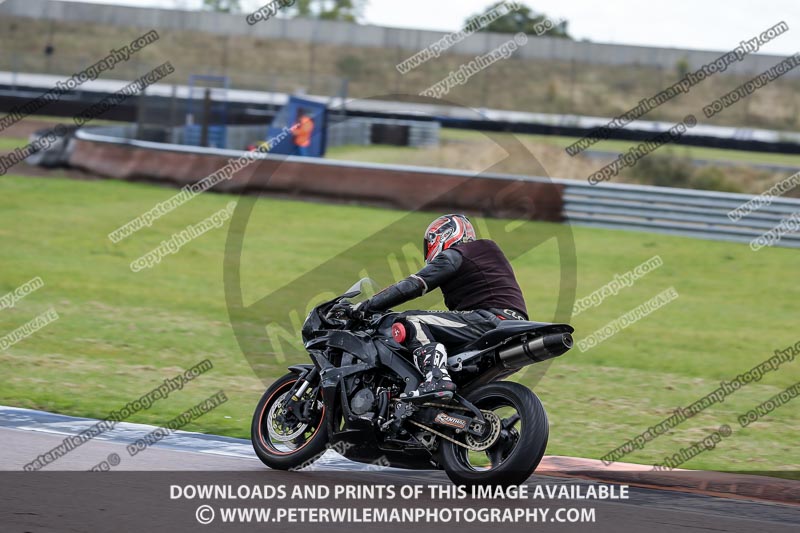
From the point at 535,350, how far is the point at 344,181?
684 inches

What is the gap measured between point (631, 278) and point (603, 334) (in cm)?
412

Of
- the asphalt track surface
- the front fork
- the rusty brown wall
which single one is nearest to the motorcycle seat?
the asphalt track surface

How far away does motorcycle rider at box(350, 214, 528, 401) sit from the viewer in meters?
7.11

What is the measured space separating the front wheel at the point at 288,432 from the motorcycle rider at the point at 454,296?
757mm

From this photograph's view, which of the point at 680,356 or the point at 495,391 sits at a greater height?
the point at 495,391

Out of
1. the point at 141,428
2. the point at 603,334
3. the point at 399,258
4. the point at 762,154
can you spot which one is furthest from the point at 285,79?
the point at 141,428

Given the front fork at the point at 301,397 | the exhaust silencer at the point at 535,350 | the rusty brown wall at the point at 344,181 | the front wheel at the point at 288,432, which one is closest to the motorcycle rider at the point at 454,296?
the exhaust silencer at the point at 535,350

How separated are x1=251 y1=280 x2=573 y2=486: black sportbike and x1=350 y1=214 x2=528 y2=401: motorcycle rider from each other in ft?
0.48

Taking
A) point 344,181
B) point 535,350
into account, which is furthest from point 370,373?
point 344,181

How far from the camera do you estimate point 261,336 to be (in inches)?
499

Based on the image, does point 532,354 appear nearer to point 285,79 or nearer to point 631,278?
point 631,278

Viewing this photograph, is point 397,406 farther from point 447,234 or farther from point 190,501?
point 190,501

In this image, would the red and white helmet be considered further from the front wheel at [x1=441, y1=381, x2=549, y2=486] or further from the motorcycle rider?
the front wheel at [x1=441, y1=381, x2=549, y2=486]

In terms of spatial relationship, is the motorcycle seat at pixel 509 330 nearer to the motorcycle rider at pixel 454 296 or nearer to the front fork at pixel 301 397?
the motorcycle rider at pixel 454 296
